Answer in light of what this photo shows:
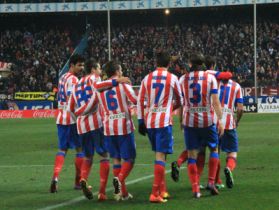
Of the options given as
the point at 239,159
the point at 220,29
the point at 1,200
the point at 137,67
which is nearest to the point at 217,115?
the point at 1,200

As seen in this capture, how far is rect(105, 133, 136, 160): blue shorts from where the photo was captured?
36.8 ft

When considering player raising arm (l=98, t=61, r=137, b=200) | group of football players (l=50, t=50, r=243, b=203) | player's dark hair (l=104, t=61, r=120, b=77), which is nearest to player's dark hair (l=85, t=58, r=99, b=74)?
group of football players (l=50, t=50, r=243, b=203)

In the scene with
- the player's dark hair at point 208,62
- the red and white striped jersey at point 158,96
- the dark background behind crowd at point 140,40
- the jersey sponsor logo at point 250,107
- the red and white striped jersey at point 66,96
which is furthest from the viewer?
the dark background behind crowd at point 140,40

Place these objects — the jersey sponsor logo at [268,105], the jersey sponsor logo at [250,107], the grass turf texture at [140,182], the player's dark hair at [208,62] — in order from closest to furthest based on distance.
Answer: the grass turf texture at [140,182]
the player's dark hair at [208,62]
the jersey sponsor logo at [268,105]
the jersey sponsor logo at [250,107]

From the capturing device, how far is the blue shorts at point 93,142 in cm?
1175

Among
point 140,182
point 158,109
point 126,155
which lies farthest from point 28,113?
point 158,109

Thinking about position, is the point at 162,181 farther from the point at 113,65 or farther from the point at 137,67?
the point at 137,67

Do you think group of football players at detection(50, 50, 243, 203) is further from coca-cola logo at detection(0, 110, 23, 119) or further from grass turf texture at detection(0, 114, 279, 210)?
coca-cola logo at detection(0, 110, 23, 119)

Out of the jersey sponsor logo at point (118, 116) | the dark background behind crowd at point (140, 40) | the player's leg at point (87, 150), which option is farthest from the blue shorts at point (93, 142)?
the dark background behind crowd at point (140, 40)

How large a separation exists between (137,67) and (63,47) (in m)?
8.30

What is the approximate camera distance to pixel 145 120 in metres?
11.2

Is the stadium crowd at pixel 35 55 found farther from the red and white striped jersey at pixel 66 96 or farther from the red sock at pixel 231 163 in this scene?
the red sock at pixel 231 163

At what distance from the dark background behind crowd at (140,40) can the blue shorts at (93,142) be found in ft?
119

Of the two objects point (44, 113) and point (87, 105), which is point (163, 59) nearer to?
point (87, 105)
